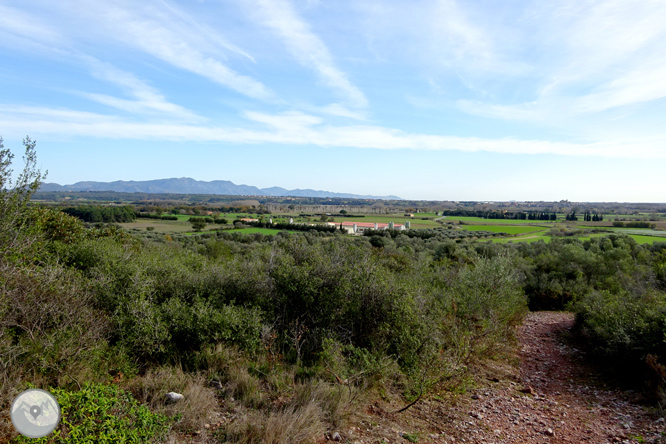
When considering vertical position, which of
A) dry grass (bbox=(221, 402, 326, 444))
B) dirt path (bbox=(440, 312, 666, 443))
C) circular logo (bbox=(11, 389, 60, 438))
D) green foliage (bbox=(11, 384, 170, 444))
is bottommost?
dirt path (bbox=(440, 312, 666, 443))

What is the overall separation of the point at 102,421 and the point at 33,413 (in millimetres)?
1701

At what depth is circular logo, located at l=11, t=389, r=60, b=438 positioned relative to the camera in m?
2.65

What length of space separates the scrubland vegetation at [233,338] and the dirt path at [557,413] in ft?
2.87

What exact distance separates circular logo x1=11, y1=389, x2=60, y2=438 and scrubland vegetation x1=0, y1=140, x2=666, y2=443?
43.3 inches

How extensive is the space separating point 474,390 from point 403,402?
207cm

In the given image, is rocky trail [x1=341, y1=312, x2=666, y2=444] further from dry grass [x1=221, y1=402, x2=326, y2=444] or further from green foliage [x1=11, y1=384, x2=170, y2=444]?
green foliage [x1=11, y1=384, x2=170, y2=444]

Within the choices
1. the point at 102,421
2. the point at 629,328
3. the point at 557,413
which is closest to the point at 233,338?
the point at 102,421

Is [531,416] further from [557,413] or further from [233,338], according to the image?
[233,338]

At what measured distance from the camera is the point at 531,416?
6.79 meters

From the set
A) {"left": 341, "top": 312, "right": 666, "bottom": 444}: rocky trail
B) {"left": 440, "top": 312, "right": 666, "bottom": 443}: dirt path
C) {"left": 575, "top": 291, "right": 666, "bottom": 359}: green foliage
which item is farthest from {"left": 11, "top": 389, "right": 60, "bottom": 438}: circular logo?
{"left": 575, "top": 291, "right": 666, "bottom": 359}: green foliage

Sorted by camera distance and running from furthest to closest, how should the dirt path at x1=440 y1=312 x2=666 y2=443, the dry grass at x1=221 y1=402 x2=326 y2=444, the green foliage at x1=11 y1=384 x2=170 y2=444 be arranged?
the dirt path at x1=440 y1=312 x2=666 y2=443, the dry grass at x1=221 y1=402 x2=326 y2=444, the green foliage at x1=11 y1=384 x2=170 y2=444

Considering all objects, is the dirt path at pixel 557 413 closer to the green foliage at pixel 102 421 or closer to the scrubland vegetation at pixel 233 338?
the scrubland vegetation at pixel 233 338

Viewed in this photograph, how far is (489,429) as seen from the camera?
6.18 m

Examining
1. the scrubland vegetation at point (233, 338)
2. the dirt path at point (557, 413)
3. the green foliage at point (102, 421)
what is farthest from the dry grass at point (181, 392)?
the dirt path at point (557, 413)
